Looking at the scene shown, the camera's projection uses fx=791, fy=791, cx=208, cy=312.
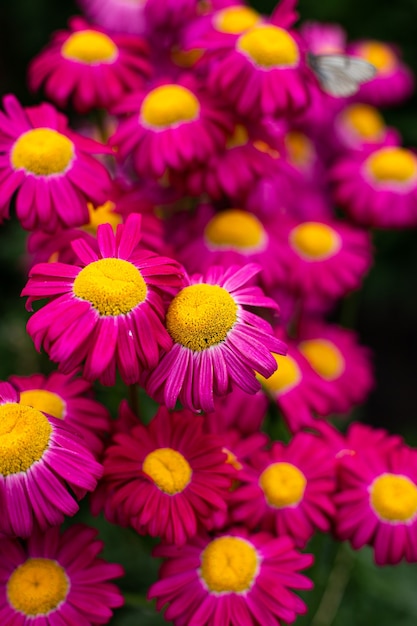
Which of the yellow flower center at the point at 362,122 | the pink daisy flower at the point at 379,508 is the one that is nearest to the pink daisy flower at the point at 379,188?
the yellow flower center at the point at 362,122

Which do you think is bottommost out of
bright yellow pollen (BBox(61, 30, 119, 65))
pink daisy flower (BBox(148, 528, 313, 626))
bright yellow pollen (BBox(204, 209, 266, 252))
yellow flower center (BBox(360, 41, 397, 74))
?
pink daisy flower (BBox(148, 528, 313, 626))

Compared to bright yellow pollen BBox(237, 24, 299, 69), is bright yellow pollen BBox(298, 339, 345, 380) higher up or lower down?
lower down

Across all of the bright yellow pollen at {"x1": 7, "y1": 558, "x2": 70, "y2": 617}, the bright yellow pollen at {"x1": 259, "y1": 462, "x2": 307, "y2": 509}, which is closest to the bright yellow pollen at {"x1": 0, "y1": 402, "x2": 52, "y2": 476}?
the bright yellow pollen at {"x1": 7, "y1": 558, "x2": 70, "y2": 617}

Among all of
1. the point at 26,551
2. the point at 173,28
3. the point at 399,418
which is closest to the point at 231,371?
the point at 26,551

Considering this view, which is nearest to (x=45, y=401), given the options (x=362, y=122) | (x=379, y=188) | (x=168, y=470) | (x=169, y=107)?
(x=168, y=470)

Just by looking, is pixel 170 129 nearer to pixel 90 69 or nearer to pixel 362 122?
pixel 90 69

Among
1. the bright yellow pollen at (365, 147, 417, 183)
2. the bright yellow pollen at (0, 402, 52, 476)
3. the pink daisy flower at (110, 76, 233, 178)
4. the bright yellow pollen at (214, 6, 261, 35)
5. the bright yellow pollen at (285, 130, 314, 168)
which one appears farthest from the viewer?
the bright yellow pollen at (285, 130, 314, 168)

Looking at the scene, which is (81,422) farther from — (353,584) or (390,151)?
(390,151)

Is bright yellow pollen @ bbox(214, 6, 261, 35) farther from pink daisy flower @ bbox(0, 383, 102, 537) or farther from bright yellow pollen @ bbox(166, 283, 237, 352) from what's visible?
pink daisy flower @ bbox(0, 383, 102, 537)
